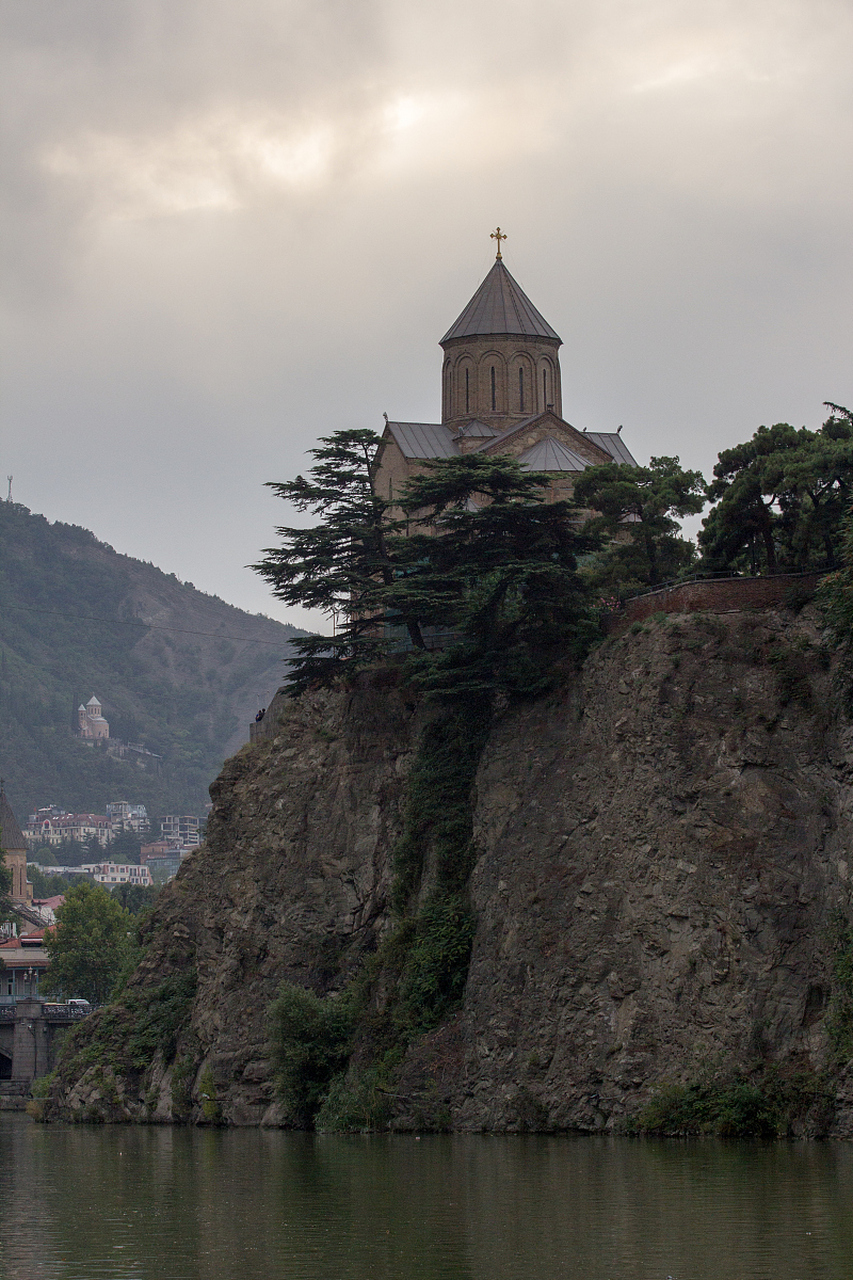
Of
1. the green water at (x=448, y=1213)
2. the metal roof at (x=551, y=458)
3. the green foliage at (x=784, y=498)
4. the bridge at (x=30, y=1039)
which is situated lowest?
the bridge at (x=30, y=1039)

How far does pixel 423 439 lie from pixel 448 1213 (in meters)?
39.6

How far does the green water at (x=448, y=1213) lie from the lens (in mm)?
18203

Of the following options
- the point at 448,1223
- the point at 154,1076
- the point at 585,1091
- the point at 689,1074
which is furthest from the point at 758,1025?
the point at 154,1076

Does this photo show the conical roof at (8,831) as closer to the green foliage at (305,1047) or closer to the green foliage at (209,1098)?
the green foliage at (209,1098)

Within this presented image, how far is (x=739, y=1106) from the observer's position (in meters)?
33.0

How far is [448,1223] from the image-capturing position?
2139cm

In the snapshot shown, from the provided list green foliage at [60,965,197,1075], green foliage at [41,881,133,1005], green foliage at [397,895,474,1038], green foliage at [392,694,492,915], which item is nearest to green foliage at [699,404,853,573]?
green foliage at [392,694,492,915]

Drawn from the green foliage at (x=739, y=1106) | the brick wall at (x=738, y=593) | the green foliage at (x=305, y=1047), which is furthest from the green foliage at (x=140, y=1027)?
the brick wall at (x=738, y=593)

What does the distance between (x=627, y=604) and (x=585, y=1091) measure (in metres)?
12.1

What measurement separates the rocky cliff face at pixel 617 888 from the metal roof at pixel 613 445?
16673mm

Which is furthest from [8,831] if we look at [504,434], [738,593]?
[738,593]

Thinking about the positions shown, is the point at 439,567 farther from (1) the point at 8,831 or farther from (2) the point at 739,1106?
(1) the point at 8,831

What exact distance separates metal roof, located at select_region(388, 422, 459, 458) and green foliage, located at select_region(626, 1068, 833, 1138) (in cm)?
2863

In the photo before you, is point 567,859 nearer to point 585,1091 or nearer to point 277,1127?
point 585,1091
